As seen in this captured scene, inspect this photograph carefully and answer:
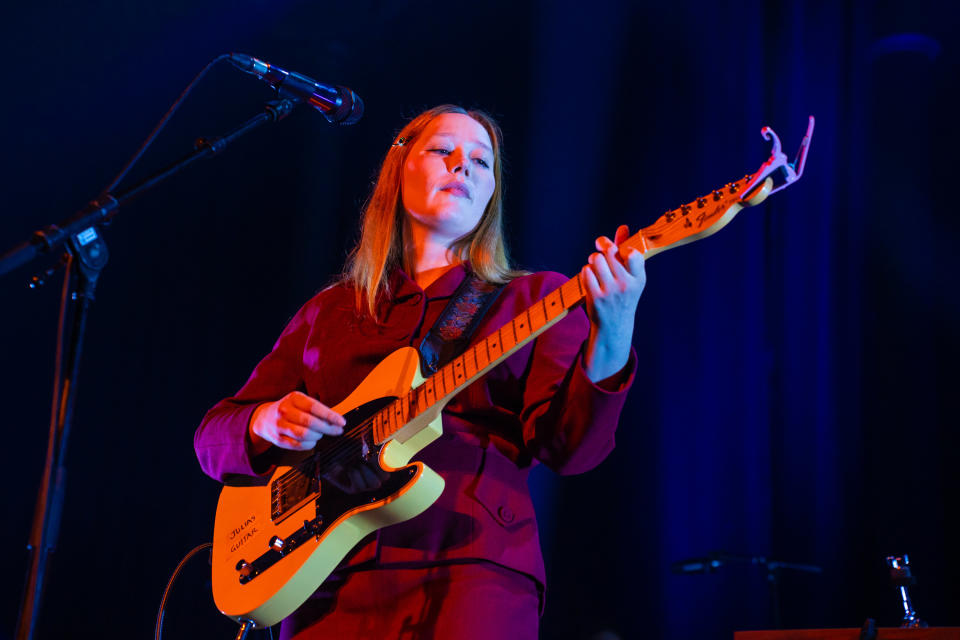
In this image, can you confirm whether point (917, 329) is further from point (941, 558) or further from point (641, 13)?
point (641, 13)

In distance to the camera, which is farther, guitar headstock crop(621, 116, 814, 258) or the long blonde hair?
the long blonde hair

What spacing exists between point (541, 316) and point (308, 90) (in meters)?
1.08

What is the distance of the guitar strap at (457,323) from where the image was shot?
6.65 ft

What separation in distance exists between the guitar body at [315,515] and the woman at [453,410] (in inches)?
2.0

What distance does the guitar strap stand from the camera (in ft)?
6.65

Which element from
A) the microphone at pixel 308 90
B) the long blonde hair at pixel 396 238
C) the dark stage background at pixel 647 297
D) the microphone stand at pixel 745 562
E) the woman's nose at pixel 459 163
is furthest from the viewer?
the dark stage background at pixel 647 297

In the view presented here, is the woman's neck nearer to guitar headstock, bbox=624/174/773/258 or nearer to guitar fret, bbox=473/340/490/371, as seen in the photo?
guitar fret, bbox=473/340/490/371

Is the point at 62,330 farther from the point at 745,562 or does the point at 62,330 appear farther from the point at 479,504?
the point at 745,562

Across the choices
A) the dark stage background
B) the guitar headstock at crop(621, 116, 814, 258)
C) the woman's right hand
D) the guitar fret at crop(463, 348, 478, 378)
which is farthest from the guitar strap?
the dark stage background

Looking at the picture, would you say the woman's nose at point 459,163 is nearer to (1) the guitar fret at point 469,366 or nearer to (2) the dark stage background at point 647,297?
(1) the guitar fret at point 469,366

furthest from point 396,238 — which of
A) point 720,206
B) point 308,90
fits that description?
point 720,206

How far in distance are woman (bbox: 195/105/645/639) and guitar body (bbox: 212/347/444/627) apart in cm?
5

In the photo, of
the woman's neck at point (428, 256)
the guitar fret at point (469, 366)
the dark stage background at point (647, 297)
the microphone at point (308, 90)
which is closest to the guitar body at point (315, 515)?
the guitar fret at point (469, 366)

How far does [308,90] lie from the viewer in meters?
2.32
